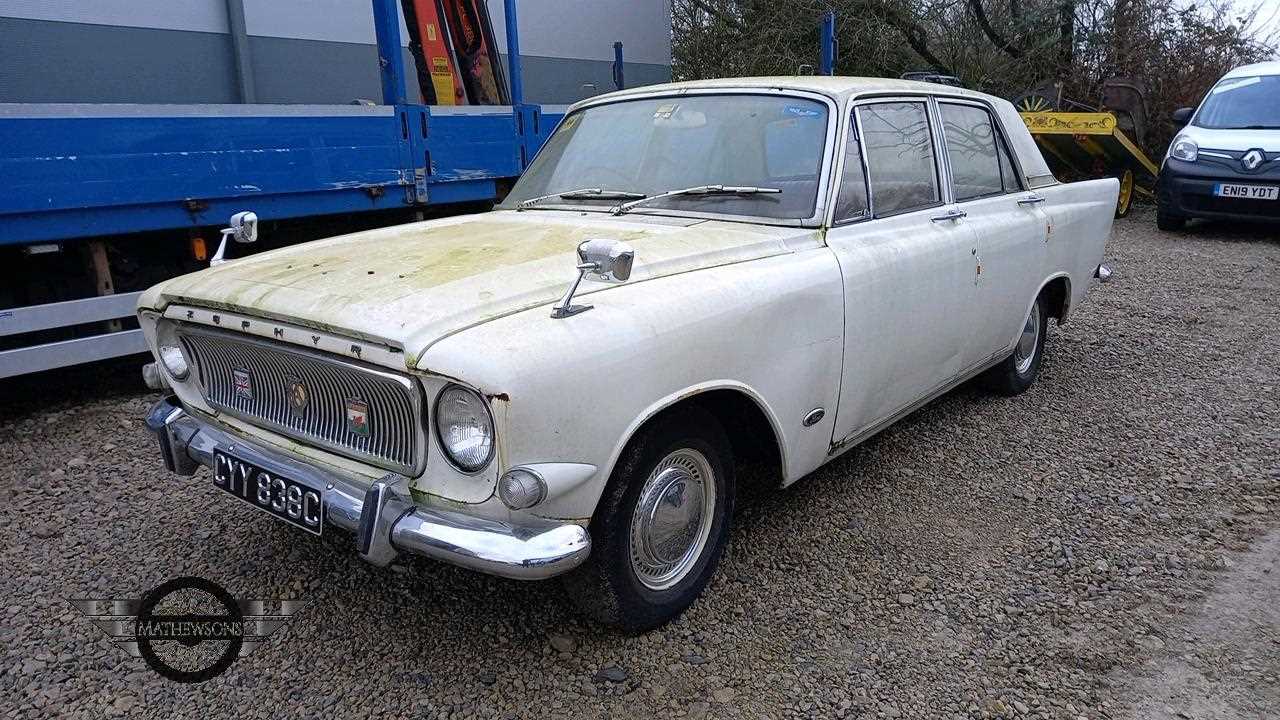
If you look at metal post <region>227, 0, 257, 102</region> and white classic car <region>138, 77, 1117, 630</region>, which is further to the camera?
metal post <region>227, 0, 257, 102</region>

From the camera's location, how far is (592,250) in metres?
2.23

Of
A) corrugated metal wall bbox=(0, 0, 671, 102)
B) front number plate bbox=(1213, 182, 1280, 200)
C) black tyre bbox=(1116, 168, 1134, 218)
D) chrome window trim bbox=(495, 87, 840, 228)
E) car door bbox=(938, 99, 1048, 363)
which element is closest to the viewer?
chrome window trim bbox=(495, 87, 840, 228)

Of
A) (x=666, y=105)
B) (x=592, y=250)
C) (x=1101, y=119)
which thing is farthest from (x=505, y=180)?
(x=1101, y=119)

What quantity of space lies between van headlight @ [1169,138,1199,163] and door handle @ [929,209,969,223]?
7.72 meters

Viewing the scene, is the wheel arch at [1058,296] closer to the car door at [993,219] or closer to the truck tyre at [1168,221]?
the car door at [993,219]

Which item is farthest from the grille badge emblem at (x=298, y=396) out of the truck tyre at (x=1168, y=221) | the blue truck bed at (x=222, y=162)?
the truck tyre at (x=1168, y=221)

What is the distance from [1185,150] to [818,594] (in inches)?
370

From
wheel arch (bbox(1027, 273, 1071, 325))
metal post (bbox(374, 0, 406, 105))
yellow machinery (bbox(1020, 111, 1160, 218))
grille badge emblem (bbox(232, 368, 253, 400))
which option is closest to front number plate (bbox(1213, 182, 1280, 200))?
yellow machinery (bbox(1020, 111, 1160, 218))

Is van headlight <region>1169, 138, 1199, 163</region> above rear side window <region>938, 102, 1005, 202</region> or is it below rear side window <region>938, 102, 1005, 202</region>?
below

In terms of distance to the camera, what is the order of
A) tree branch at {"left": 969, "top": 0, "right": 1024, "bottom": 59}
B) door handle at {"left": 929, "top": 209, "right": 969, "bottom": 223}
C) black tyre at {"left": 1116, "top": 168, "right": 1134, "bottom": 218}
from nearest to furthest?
door handle at {"left": 929, "top": 209, "right": 969, "bottom": 223}, black tyre at {"left": 1116, "top": 168, "right": 1134, "bottom": 218}, tree branch at {"left": 969, "top": 0, "right": 1024, "bottom": 59}

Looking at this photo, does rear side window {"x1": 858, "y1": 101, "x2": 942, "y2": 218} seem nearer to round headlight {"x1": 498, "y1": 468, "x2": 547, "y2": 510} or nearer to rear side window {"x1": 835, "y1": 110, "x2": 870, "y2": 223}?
rear side window {"x1": 835, "y1": 110, "x2": 870, "y2": 223}

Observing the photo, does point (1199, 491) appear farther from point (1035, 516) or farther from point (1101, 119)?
point (1101, 119)

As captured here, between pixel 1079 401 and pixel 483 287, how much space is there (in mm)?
3710

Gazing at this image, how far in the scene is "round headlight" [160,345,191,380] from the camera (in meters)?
2.86
